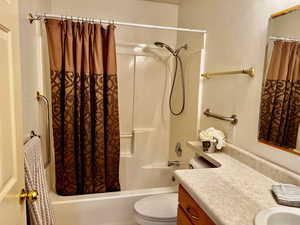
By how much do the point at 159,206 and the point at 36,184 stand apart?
3.20 ft

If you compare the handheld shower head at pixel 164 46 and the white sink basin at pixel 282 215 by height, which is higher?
the handheld shower head at pixel 164 46

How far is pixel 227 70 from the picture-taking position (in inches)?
71.9

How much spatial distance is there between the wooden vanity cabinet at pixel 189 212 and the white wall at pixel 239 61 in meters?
0.61

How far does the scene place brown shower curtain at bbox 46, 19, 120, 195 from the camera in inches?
76.4

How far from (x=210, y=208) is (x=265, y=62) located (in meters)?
1.03

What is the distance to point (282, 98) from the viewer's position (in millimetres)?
1311

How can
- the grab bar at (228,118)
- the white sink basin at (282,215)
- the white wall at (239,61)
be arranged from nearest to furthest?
the white sink basin at (282,215) < the white wall at (239,61) < the grab bar at (228,118)

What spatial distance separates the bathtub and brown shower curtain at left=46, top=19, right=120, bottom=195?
0.17 meters

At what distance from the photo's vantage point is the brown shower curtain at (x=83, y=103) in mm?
1939

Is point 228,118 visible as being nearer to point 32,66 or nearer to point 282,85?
point 282,85

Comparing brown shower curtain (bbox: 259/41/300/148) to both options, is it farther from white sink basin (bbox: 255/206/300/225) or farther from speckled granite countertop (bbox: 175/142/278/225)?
white sink basin (bbox: 255/206/300/225)

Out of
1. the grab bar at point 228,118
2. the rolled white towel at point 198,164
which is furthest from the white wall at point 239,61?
the rolled white towel at point 198,164

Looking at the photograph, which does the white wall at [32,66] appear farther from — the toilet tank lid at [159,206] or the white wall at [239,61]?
the white wall at [239,61]

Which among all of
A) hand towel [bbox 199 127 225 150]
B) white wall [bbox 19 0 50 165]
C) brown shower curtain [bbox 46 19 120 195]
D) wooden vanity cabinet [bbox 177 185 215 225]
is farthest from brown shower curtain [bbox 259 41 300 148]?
white wall [bbox 19 0 50 165]
